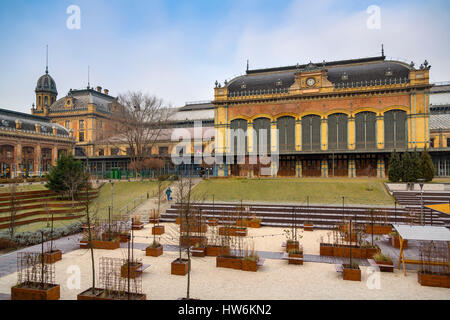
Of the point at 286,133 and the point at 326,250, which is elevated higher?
the point at 286,133

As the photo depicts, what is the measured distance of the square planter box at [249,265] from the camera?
36.1ft

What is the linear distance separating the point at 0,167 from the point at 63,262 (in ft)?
137

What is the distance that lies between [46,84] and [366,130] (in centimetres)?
7244

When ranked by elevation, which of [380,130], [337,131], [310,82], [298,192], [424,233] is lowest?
[424,233]

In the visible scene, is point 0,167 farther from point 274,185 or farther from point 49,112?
point 274,185

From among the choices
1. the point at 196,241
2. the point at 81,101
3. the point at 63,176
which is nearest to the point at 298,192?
the point at 196,241

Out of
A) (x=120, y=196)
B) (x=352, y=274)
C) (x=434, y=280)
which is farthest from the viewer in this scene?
(x=120, y=196)

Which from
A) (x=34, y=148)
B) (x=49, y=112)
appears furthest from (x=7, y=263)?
(x=49, y=112)

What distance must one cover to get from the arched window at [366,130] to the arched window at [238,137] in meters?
14.9

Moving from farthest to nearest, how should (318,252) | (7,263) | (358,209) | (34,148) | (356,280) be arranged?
1. (34,148)
2. (358,209)
3. (318,252)
4. (7,263)
5. (356,280)

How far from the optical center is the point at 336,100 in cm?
4097

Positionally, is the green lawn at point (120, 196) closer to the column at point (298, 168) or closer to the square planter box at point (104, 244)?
the square planter box at point (104, 244)

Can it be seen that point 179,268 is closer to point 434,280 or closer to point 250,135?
point 434,280

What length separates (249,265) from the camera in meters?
11.1
